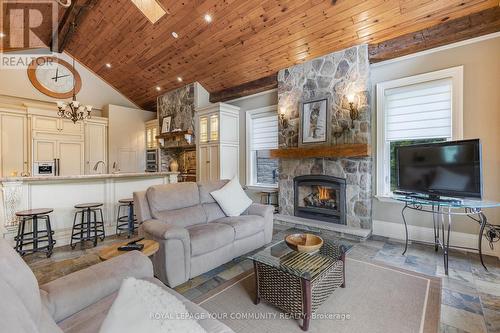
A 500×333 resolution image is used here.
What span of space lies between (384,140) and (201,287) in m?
3.53

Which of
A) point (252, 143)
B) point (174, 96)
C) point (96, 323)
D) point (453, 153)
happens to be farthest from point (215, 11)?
point (96, 323)

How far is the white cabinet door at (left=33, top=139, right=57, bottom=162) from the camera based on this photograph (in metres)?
5.61

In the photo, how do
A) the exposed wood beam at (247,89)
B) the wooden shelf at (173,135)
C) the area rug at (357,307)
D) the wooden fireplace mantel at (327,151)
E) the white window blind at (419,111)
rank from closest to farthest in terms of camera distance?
the area rug at (357,307), the white window blind at (419,111), the wooden fireplace mantel at (327,151), the exposed wood beam at (247,89), the wooden shelf at (173,135)

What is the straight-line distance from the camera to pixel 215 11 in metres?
3.87

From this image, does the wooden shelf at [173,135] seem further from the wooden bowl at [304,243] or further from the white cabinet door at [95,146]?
the wooden bowl at [304,243]

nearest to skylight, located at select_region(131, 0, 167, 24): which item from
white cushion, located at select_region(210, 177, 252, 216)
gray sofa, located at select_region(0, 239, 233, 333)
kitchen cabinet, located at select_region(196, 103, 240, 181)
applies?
kitchen cabinet, located at select_region(196, 103, 240, 181)

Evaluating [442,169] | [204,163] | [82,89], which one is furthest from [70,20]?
[442,169]

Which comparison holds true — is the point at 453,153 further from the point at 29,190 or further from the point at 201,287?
the point at 29,190

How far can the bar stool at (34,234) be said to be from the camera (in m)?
3.15

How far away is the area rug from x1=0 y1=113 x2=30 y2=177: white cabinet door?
5.90m

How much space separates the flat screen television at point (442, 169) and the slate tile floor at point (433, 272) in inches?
34.1

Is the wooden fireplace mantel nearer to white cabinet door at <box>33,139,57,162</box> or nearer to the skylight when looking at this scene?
the skylight

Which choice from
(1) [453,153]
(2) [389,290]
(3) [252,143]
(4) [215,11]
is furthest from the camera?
(3) [252,143]

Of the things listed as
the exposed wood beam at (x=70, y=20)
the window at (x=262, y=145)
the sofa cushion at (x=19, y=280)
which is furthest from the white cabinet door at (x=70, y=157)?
the sofa cushion at (x=19, y=280)
